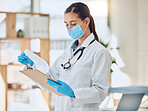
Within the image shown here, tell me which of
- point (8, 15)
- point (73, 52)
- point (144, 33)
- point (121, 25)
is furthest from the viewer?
point (121, 25)

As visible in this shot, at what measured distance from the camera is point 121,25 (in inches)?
172

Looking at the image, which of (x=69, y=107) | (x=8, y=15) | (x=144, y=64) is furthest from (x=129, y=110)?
(x=8, y=15)

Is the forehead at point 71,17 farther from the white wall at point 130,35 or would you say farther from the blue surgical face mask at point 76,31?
the white wall at point 130,35

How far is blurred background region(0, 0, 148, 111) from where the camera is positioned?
3.82 metres

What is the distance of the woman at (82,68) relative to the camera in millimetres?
1318

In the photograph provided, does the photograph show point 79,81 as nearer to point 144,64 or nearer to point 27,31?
point 27,31

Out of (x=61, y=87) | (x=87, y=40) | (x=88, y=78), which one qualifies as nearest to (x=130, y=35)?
(x=87, y=40)

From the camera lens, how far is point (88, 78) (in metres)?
1.40

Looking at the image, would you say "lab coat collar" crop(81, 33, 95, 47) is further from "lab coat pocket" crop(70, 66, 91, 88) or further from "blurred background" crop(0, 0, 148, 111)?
"blurred background" crop(0, 0, 148, 111)

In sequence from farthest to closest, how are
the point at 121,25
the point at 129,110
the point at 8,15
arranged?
1. the point at 121,25
2. the point at 8,15
3. the point at 129,110

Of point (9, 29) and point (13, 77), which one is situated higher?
point (9, 29)

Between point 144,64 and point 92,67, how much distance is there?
2.94 metres

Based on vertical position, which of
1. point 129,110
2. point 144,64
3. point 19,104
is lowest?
point 19,104

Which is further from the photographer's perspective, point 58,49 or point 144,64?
point 58,49
